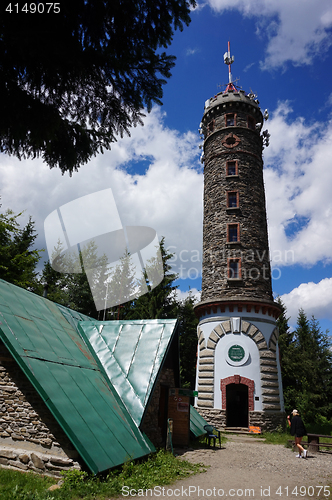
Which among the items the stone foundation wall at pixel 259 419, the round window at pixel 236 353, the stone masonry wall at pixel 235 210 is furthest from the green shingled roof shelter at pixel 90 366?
the stone masonry wall at pixel 235 210

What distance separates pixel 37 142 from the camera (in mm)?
5023

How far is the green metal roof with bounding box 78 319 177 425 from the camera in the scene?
412 inches

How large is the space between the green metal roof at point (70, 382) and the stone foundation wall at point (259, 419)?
33.7ft

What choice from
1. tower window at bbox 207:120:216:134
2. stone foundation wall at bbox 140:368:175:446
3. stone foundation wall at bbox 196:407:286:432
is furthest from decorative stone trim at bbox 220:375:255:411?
tower window at bbox 207:120:216:134

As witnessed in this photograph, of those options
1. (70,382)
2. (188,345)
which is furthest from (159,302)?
(70,382)

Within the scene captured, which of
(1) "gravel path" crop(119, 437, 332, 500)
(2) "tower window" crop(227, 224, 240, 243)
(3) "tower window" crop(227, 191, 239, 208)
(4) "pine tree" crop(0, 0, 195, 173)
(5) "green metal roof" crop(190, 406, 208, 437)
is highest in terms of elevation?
(3) "tower window" crop(227, 191, 239, 208)

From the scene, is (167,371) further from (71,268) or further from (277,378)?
(71,268)

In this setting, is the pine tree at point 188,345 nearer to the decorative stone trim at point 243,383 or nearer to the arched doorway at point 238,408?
the arched doorway at point 238,408

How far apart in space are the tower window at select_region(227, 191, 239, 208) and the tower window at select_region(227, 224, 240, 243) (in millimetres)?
1436

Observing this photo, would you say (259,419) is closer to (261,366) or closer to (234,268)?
(261,366)

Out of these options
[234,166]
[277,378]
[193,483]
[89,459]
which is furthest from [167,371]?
[234,166]

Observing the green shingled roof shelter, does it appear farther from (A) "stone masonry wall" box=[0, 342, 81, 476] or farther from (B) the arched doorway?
(B) the arched doorway

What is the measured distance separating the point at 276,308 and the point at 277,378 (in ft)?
13.4

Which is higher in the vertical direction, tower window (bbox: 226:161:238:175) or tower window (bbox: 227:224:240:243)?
tower window (bbox: 226:161:238:175)
